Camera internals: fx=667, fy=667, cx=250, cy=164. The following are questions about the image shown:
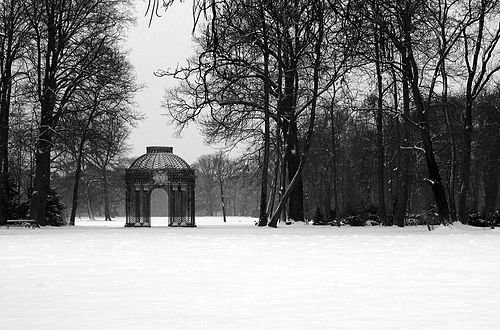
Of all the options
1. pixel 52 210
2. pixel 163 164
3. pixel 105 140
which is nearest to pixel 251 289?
pixel 105 140

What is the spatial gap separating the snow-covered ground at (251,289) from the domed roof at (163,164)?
55.0ft

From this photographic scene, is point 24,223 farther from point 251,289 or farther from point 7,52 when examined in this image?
point 251,289

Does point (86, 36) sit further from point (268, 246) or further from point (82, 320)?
point (82, 320)

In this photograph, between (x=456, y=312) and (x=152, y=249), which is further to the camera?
(x=152, y=249)

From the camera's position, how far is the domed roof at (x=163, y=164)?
30.4 metres

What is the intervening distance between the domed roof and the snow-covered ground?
659 inches

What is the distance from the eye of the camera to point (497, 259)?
1180 centimetres

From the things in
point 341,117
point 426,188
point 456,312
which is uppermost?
point 341,117

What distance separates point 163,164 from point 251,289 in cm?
2523

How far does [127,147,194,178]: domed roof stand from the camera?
A: 3044 cm

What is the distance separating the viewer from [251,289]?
7895mm

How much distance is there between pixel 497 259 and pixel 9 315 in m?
8.70

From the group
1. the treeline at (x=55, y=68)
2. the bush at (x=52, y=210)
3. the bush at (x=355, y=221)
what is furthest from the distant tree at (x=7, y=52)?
the bush at (x=355, y=221)

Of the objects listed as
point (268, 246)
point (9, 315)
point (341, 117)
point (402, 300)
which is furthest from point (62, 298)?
point (341, 117)
